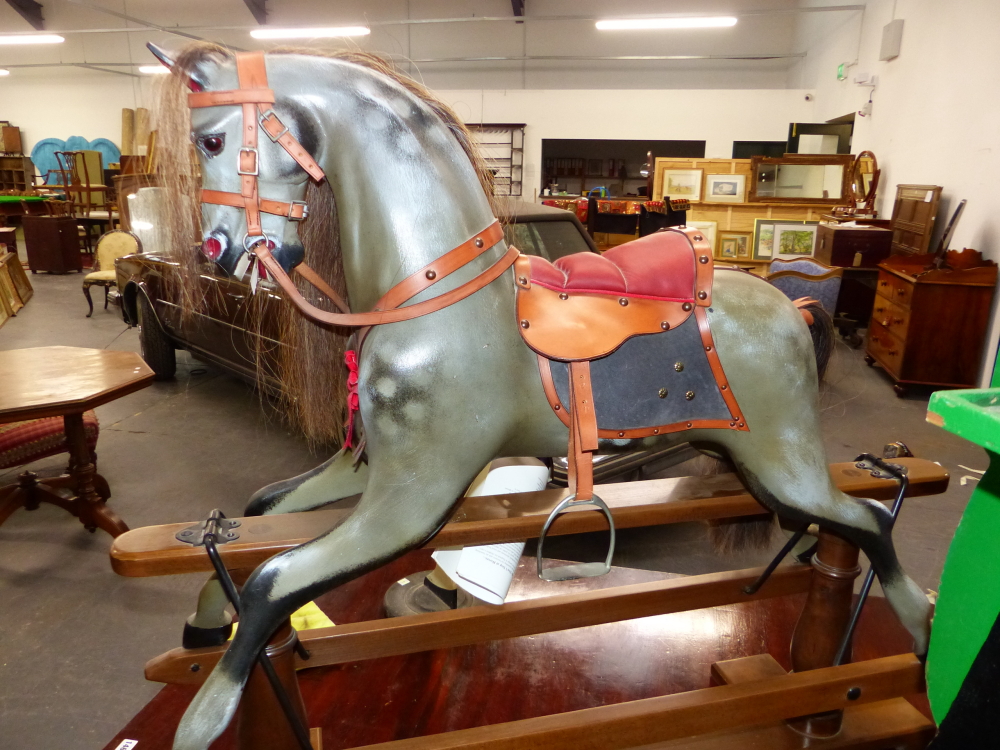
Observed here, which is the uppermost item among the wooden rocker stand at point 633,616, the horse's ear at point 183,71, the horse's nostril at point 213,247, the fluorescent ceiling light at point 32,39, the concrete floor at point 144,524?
the fluorescent ceiling light at point 32,39

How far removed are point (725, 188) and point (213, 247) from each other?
774 cm

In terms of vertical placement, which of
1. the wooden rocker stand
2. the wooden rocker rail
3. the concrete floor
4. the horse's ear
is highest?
the horse's ear

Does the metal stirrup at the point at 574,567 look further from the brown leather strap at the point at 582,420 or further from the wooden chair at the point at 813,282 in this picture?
the wooden chair at the point at 813,282

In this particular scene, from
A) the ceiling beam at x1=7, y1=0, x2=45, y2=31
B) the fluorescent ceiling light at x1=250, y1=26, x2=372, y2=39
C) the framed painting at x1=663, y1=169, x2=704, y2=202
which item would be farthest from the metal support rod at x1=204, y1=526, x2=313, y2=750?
the ceiling beam at x1=7, y1=0, x2=45, y2=31

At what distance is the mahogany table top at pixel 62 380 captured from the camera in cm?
233

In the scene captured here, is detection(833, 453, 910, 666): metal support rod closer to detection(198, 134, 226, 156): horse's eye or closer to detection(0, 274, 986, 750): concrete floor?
detection(0, 274, 986, 750): concrete floor

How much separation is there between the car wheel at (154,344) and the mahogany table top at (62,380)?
1.68 metres

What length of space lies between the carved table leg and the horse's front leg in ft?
6.69

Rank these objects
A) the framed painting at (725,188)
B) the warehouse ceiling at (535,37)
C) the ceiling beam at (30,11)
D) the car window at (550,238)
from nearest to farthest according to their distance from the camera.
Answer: the car window at (550,238)
the framed painting at (725,188)
the warehouse ceiling at (535,37)
the ceiling beam at (30,11)

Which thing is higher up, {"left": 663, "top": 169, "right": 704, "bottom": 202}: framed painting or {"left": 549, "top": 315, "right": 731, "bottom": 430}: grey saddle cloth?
{"left": 663, "top": 169, "right": 704, "bottom": 202}: framed painting

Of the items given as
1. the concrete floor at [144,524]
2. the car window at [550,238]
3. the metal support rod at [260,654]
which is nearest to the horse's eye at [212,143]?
the metal support rod at [260,654]

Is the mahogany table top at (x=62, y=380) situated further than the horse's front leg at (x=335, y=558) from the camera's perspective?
Yes

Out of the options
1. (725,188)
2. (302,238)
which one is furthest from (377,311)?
(725,188)

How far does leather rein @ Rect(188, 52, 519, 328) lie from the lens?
0.89 metres
